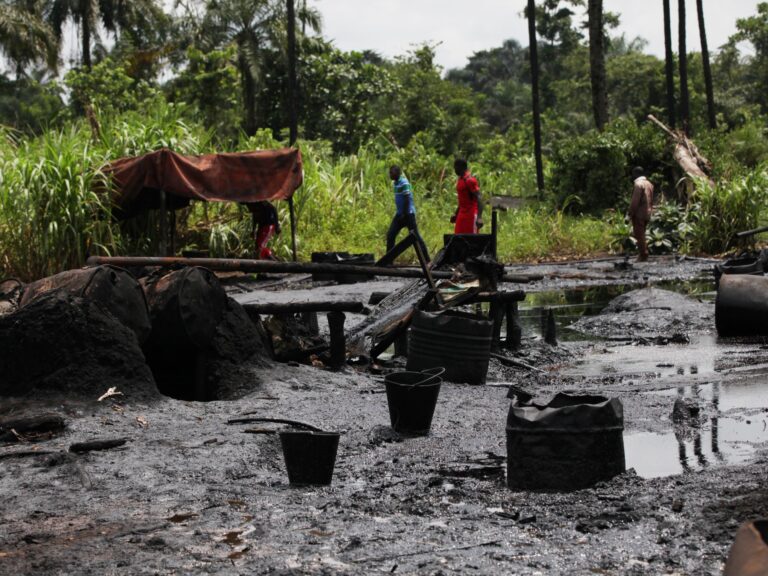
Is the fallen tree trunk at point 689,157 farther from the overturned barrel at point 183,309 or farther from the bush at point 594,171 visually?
the overturned barrel at point 183,309

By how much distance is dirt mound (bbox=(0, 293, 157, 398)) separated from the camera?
7410 millimetres

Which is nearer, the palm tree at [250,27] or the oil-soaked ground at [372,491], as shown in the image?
the oil-soaked ground at [372,491]

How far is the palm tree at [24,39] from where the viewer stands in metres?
38.5

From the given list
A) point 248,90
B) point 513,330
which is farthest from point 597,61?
point 513,330

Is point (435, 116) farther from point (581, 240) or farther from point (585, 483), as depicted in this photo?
point (585, 483)

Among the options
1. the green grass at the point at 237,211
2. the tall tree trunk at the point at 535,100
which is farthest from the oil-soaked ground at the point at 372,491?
the tall tree trunk at the point at 535,100

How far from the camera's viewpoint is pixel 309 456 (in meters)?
5.52

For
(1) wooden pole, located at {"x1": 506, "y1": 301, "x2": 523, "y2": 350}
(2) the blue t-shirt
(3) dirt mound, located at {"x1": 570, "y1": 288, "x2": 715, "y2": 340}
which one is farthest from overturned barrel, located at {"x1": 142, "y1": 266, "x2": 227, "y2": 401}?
(2) the blue t-shirt

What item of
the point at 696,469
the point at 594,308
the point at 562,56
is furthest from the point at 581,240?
the point at 562,56

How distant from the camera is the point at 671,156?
30.0 meters

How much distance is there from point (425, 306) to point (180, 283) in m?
2.55

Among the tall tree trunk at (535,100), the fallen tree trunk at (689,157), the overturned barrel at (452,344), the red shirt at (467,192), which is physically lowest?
the overturned barrel at (452,344)

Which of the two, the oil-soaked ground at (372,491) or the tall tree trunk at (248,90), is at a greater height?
the tall tree trunk at (248,90)

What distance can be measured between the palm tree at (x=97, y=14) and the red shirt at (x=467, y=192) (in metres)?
30.8
